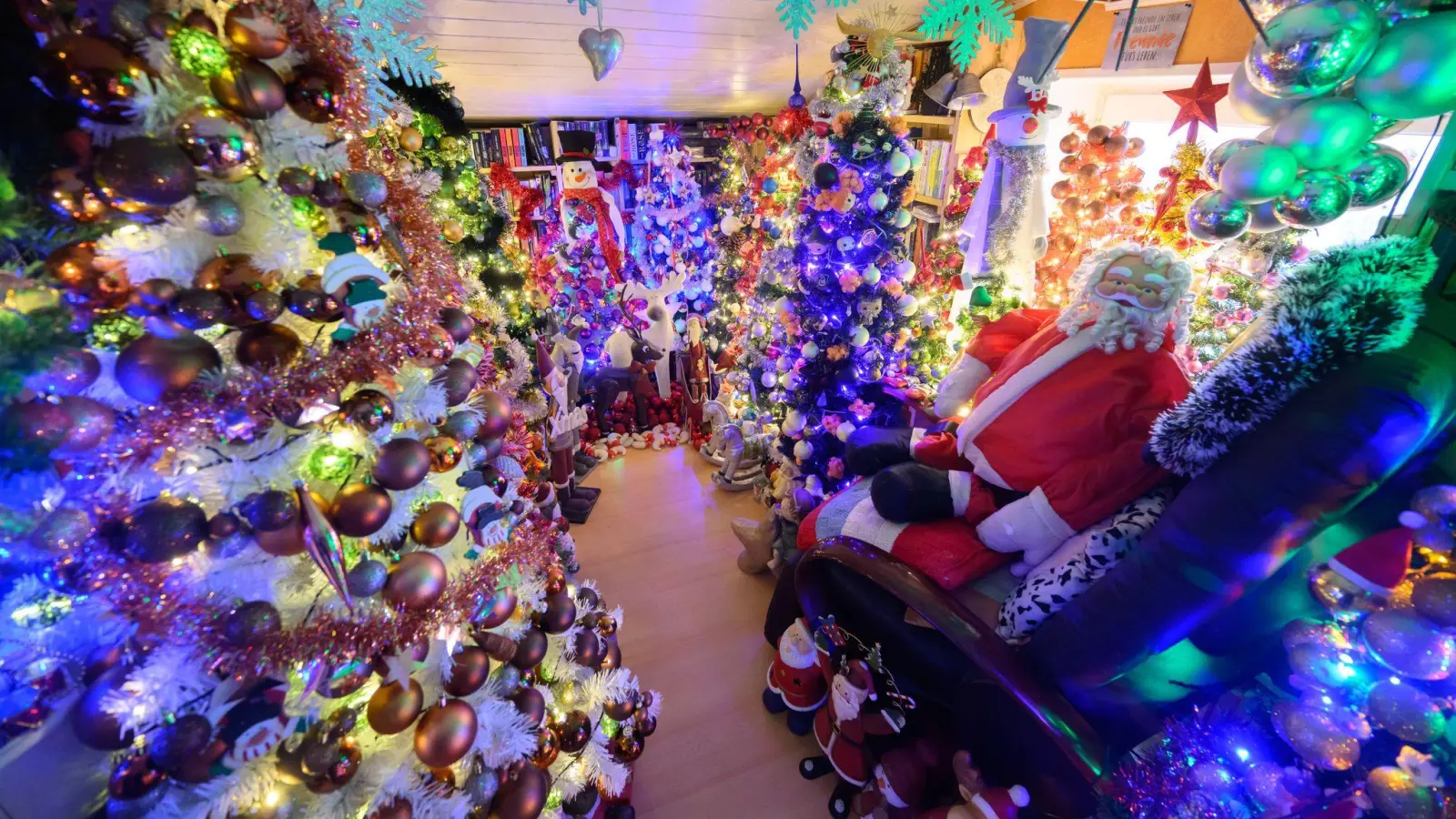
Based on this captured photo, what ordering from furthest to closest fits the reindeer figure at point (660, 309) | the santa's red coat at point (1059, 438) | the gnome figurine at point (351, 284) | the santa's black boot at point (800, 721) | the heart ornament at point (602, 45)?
the reindeer figure at point (660, 309)
the santa's black boot at point (800, 721)
the heart ornament at point (602, 45)
the santa's red coat at point (1059, 438)
the gnome figurine at point (351, 284)

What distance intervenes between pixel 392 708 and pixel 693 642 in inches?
61.5

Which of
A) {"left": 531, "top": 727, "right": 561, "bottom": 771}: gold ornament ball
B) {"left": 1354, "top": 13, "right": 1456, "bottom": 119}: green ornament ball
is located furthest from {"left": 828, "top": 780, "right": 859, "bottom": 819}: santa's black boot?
{"left": 1354, "top": 13, "right": 1456, "bottom": 119}: green ornament ball

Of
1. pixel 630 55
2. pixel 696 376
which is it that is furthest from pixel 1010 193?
pixel 696 376

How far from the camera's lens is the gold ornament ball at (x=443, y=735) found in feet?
3.06

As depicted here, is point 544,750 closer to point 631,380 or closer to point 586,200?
point 631,380

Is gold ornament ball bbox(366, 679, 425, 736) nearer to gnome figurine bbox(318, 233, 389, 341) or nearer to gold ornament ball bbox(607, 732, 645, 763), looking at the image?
gnome figurine bbox(318, 233, 389, 341)

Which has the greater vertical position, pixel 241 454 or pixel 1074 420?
pixel 241 454

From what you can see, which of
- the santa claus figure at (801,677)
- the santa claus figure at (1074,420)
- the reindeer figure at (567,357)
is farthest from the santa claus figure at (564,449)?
the santa claus figure at (1074,420)

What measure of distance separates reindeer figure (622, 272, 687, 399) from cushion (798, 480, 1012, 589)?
2.45m

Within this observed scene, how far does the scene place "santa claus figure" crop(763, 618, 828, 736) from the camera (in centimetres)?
188

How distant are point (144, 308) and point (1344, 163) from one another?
1781mm

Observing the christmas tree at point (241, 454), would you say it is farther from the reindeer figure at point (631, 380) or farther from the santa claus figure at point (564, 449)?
the reindeer figure at point (631, 380)

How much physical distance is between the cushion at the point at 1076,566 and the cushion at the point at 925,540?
178 mm

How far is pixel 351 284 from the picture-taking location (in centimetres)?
80
